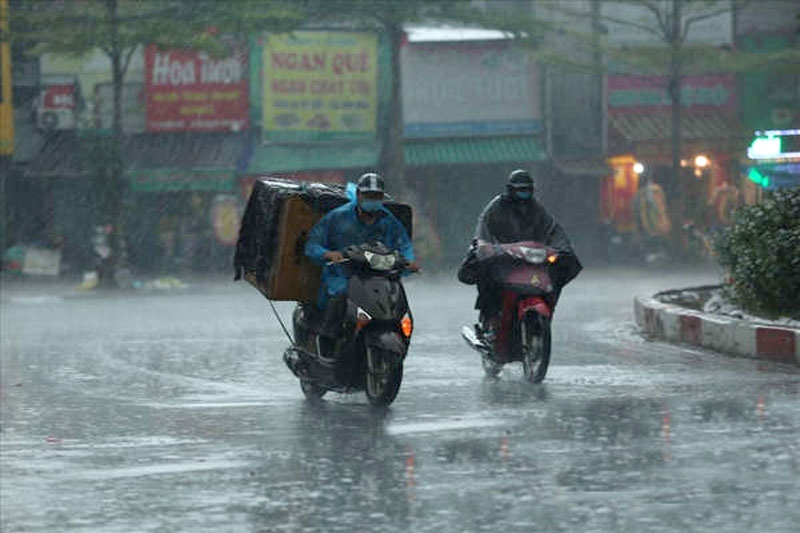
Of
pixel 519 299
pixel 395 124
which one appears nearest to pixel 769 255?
pixel 519 299

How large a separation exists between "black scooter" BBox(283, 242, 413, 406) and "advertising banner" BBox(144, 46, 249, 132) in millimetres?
27676

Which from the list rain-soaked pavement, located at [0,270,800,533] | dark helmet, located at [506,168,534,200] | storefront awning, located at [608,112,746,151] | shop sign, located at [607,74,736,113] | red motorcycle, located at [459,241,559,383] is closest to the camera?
rain-soaked pavement, located at [0,270,800,533]

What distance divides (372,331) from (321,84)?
93.4 ft

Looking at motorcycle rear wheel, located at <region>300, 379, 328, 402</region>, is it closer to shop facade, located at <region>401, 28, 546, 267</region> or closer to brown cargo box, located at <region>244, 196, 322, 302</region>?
brown cargo box, located at <region>244, 196, 322, 302</region>

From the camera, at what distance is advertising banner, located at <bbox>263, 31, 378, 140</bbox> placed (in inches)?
1502

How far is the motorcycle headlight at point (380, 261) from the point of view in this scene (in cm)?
1052

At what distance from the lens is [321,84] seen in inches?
1517

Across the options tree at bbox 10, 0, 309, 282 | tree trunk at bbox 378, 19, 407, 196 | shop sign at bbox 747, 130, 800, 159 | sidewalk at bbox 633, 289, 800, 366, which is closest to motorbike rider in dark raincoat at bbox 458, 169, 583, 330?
sidewalk at bbox 633, 289, 800, 366

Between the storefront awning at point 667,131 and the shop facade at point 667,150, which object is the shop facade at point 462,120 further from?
the shop facade at point 667,150

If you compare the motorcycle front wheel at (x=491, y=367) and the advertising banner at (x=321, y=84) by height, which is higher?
the advertising banner at (x=321, y=84)

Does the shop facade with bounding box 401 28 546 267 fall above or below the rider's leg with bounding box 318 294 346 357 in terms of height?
above

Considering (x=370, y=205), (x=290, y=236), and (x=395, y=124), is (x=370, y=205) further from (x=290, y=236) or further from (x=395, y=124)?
(x=395, y=124)

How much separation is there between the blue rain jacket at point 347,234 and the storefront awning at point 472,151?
27.5m

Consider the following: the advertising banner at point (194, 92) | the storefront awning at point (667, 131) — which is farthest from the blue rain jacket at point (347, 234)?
the storefront awning at point (667, 131)
